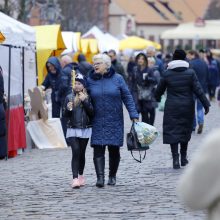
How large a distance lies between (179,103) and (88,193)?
9.33 ft

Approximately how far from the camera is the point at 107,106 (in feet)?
37.6

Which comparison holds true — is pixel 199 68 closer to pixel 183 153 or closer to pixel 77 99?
pixel 183 153

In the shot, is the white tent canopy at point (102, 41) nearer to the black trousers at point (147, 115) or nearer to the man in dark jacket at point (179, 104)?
the black trousers at point (147, 115)

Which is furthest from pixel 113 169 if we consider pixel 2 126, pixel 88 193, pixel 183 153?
pixel 183 153

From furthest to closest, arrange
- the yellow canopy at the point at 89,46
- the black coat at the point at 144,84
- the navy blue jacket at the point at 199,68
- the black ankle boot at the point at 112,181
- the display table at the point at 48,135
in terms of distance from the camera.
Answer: the yellow canopy at the point at 89,46, the navy blue jacket at the point at 199,68, the black coat at the point at 144,84, the display table at the point at 48,135, the black ankle boot at the point at 112,181

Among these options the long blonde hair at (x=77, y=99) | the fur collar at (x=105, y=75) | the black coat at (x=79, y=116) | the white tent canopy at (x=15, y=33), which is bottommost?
the black coat at (x=79, y=116)

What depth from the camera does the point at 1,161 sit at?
623 inches

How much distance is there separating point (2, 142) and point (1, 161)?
2.06 metres

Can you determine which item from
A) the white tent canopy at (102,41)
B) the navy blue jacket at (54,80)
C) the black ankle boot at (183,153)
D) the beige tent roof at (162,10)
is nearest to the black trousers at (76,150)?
the black ankle boot at (183,153)

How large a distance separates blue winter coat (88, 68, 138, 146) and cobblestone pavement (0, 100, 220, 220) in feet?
1.92

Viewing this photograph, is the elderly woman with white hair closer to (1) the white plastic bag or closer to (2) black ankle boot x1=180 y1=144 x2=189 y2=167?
(1) the white plastic bag

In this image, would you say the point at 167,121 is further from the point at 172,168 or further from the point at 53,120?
the point at 53,120

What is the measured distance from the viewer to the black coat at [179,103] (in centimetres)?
1354

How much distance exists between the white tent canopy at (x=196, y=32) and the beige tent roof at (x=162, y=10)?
59570mm
